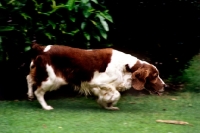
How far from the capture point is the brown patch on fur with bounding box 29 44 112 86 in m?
7.71

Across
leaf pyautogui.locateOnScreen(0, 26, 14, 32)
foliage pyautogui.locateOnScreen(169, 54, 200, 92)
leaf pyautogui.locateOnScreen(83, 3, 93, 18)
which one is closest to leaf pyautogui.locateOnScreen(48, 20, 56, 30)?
leaf pyautogui.locateOnScreen(83, 3, 93, 18)

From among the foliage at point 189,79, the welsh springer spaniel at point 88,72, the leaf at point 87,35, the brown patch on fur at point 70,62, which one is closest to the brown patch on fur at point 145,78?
the welsh springer spaniel at point 88,72

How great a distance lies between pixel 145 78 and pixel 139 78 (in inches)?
3.8

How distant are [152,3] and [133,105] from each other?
5.86ft

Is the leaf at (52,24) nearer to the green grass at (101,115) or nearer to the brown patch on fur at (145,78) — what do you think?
the green grass at (101,115)

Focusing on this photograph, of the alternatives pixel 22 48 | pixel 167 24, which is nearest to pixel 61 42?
pixel 22 48

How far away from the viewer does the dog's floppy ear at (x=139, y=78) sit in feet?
26.2

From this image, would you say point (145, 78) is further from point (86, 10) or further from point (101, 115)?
point (86, 10)

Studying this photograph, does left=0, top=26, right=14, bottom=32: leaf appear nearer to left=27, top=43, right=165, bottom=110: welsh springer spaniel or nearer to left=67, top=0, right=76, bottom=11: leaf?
left=27, top=43, right=165, bottom=110: welsh springer spaniel

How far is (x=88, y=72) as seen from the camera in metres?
7.86

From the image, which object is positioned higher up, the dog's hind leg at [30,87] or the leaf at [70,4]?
the leaf at [70,4]

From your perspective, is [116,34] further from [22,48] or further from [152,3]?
[22,48]

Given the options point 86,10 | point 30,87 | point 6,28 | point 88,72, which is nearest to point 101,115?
point 88,72

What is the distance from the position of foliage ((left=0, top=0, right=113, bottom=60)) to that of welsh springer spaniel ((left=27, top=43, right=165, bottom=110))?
0.41 meters
